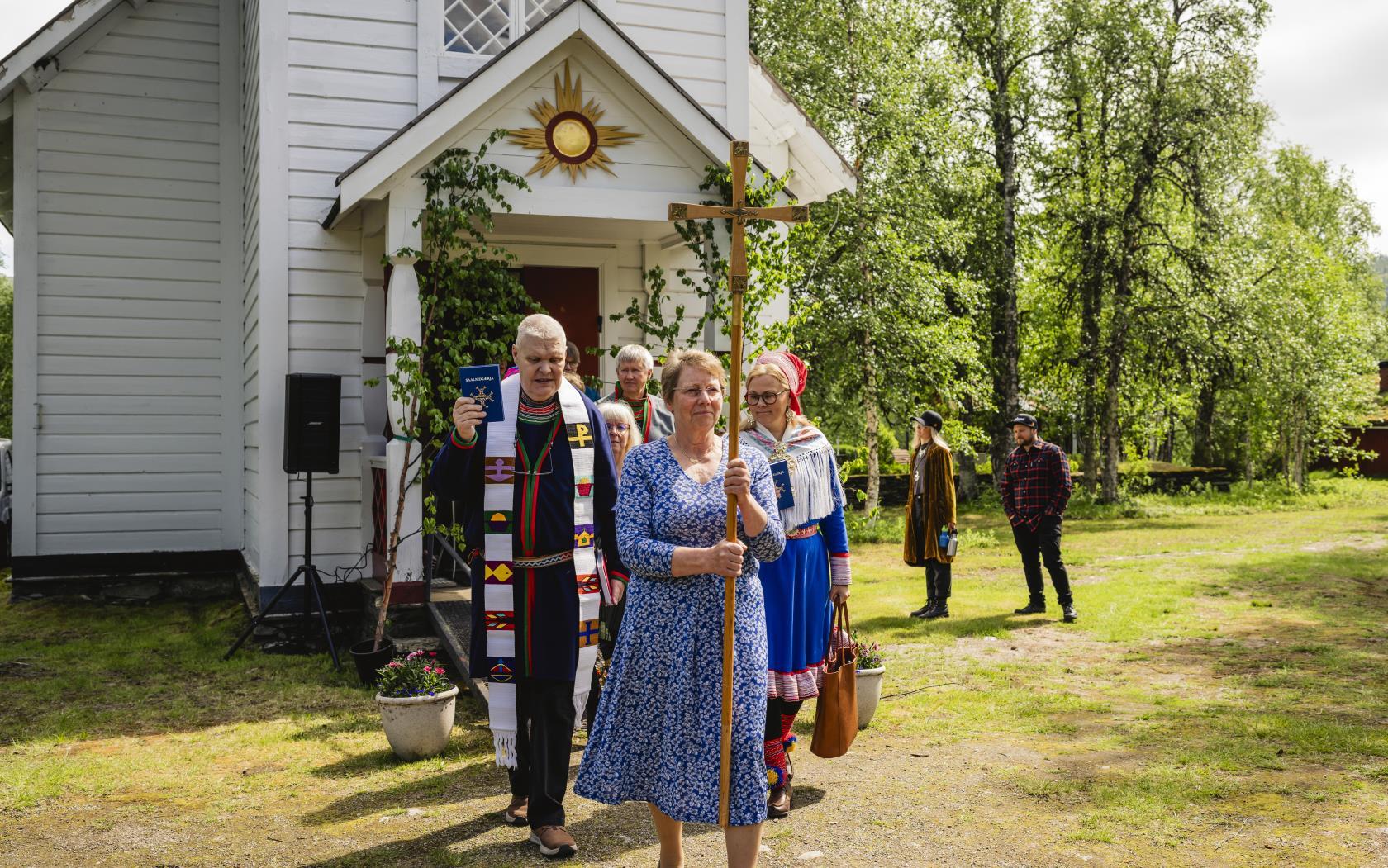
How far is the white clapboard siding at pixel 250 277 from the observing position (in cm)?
949

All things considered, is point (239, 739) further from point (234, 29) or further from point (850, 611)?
point (234, 29)

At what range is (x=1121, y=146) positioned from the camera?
22219mm

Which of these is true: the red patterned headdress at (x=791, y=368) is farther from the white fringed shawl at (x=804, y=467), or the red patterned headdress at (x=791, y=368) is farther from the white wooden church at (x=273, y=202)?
the white wooden church at (x=273, y=202)

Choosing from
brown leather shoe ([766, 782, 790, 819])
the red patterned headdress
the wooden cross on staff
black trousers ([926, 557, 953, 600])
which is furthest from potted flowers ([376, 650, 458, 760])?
black trousers ([926, 557, 953, 600])

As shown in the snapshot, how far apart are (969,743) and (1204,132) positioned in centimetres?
1913

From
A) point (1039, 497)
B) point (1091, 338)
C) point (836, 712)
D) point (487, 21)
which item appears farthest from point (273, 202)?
point (1091, 338)

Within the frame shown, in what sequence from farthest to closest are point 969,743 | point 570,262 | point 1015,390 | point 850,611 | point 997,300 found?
point 997,300
point 1015,390
point 850,611
point 570,262
point 969,743

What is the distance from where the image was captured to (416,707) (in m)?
5.70

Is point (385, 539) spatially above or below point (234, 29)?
below

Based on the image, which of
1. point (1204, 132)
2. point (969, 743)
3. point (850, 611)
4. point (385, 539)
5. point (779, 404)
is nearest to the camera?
point (779, 404)

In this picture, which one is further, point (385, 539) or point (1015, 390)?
point (1015, 390)

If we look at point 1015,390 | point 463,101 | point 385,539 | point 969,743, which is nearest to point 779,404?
point 969,743

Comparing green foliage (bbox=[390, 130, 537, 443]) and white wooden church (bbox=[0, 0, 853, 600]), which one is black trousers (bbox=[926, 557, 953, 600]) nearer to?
white wooden church (bbox=[0, 0, 853, 600])

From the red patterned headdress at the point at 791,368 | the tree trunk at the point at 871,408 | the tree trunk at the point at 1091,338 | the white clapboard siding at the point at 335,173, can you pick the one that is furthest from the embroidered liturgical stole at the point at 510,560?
the tree trunk at the point at 1091,338
